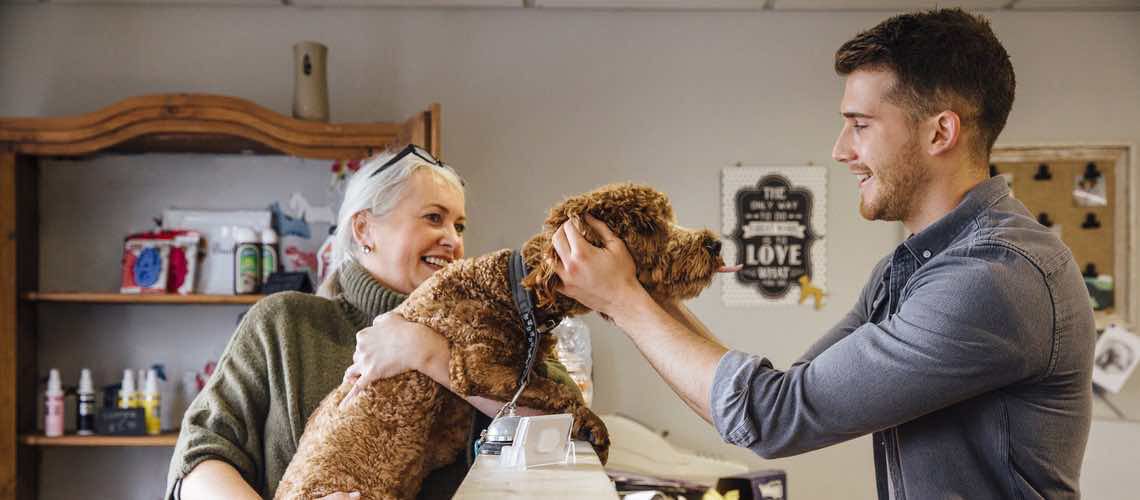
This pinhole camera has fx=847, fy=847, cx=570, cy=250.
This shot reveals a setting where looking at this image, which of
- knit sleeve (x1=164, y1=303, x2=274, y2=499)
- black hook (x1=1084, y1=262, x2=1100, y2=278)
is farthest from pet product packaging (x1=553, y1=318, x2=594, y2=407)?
black hook (x1=1084, y1=262, x2=1100, y2=278)

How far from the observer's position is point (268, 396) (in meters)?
1.64

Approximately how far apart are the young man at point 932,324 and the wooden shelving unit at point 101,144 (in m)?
1.94

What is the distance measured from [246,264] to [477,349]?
223 centimetres

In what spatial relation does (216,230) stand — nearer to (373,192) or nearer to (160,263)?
(160,263)

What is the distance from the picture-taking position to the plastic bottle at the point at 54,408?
3.15 meters

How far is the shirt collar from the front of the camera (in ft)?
4.13

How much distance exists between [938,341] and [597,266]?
18.3 inches

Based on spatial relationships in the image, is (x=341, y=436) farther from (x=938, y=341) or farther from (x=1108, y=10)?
(x=1108, y=10)

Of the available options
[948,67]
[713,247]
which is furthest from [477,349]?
[948,67]

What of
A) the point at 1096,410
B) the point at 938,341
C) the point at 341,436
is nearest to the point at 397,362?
the point at 341,436

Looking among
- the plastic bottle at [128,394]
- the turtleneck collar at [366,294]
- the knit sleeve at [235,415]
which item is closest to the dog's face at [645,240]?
the turtleneck collar at [366,294]

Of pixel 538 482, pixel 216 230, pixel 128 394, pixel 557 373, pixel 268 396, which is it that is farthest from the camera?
pixel 216 230

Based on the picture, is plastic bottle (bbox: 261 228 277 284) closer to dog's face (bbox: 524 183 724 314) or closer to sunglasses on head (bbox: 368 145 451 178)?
sunglasses on head (bbox: 368 145 451 178)

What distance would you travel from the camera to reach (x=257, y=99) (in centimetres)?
355
